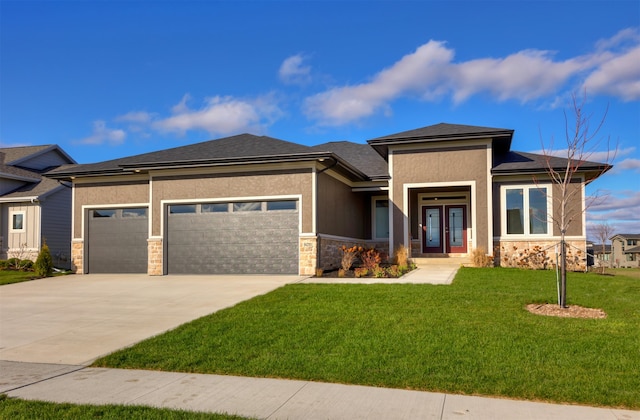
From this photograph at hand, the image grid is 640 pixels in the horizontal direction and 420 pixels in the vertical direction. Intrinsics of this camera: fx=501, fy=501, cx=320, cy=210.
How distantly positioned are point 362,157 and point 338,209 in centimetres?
508

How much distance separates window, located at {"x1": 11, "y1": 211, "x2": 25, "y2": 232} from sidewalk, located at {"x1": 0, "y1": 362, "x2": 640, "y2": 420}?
2054cm

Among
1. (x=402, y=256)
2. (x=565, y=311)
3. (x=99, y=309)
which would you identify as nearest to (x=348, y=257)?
(x=402, y=256)

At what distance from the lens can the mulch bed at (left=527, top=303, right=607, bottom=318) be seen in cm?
883

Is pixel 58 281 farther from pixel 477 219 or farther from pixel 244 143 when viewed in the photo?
pixel 477 219

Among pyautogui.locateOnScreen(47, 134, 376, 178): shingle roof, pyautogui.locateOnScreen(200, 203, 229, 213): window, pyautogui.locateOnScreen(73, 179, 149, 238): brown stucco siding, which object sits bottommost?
pyautogui.locateOnScreen(200, 203, 229, 213): window

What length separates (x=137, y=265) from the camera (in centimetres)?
1848

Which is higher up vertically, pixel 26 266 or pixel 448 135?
pixel 448 135

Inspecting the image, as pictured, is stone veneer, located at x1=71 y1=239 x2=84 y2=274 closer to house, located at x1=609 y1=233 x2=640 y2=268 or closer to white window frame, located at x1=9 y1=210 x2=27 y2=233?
white window frame, located at x1=9 y1=210 x2=27 y2=233

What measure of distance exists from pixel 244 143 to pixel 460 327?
12.5 metres

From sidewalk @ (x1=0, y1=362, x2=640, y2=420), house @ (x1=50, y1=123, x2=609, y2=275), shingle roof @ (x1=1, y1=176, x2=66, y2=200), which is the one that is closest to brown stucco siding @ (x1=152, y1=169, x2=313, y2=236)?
house @ (x1=50, y1=123, x2=609, y2=275)

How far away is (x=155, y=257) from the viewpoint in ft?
57.4

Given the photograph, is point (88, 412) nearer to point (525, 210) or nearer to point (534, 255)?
point (534, 255)

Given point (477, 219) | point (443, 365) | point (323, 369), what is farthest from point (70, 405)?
point (477, 219)

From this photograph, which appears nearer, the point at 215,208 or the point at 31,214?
the point at 215,208
